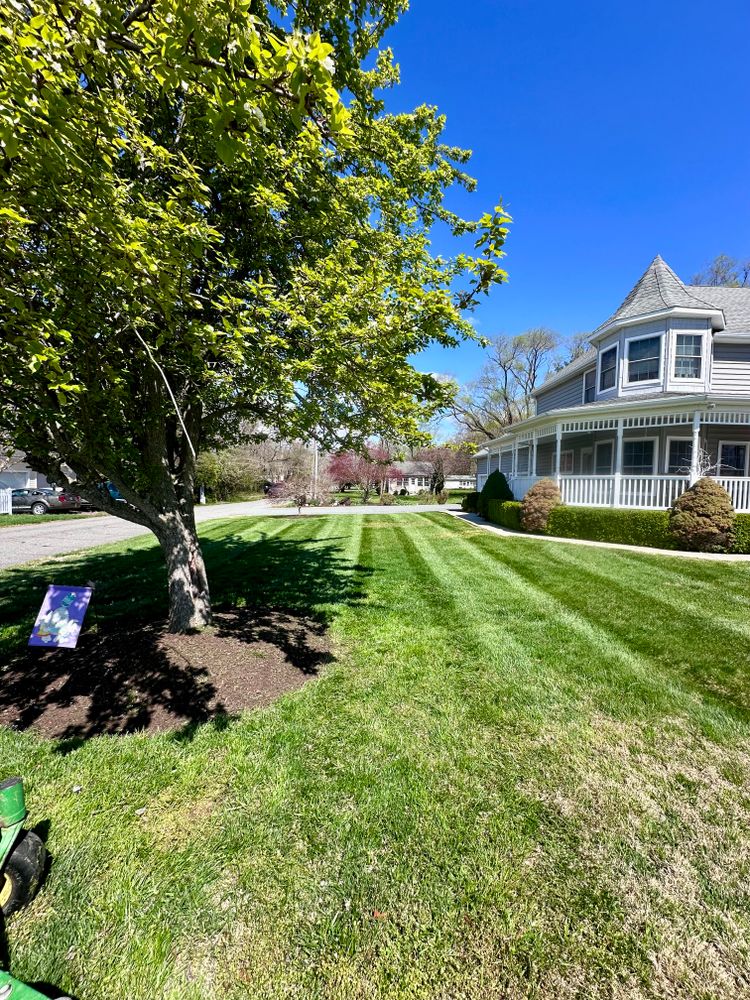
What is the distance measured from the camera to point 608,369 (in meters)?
15.9

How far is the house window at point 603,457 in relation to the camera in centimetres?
1647

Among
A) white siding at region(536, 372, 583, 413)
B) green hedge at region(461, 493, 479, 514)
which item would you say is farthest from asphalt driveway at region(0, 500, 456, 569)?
white siding at region(536, 372, 583, 413)

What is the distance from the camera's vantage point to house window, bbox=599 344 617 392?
15.4 metres

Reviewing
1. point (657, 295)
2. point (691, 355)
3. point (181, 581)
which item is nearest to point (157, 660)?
point (181, 581)

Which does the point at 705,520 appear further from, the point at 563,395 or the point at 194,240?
the point at 563,395

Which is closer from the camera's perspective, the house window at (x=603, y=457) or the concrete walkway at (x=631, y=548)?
the concrete walkway at (x=631, y=548)

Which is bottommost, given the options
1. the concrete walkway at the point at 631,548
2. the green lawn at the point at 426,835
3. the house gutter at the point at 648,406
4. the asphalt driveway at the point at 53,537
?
the asphalt driveway at the point at 53,537

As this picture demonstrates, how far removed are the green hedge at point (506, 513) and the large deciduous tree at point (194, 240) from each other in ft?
32.8

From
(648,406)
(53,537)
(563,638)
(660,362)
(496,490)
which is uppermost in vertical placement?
(660,362)

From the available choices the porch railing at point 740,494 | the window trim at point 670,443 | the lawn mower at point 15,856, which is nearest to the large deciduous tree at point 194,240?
the lawn mower at point 15,856

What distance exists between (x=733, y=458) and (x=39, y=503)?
31.5m

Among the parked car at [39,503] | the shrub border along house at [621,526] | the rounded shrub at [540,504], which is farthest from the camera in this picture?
the parked car at [39,503]

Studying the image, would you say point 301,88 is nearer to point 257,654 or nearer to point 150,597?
point 257,654

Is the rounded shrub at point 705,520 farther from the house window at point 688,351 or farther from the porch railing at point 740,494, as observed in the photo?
the house window at point 688,351
